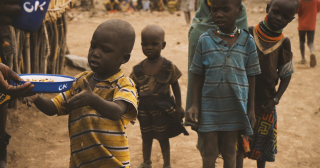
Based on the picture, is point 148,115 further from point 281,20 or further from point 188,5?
point 188,5

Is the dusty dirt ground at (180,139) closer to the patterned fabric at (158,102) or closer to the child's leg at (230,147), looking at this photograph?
the patterned fabric at (158,102)

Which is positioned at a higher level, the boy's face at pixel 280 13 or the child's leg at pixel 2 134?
the boy's face at pixel 280 13

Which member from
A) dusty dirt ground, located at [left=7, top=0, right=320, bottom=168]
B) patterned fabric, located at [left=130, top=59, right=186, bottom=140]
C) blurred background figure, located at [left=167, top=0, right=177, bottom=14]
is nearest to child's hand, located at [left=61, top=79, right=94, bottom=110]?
patterned fabric, located at [left=130, top=59, right=186, bottom=140]

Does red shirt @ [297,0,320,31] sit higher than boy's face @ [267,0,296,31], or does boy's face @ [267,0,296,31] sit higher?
boy's face @ [267,0,296,31]


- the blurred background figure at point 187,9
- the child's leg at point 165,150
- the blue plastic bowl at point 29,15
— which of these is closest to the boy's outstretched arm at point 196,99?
the child's leg at point 165,150

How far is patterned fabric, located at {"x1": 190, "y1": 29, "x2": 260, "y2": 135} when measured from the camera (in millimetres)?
2549

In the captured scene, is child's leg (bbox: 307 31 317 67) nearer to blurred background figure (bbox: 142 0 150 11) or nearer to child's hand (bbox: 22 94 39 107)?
child's hand (bbox: 22 94 39 107)

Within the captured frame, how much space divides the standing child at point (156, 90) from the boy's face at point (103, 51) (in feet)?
4.21

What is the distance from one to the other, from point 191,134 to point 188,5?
33.1ft

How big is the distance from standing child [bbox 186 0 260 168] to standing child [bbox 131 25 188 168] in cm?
61

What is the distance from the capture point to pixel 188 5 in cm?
1379

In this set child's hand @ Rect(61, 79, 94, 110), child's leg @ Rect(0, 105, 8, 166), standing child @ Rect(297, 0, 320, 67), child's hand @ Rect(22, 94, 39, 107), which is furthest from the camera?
standing child @ Rect(297, 0, 320, 67)

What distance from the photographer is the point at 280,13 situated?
2.78 metres

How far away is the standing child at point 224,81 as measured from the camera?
2.54 m
